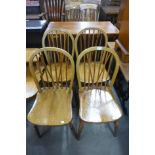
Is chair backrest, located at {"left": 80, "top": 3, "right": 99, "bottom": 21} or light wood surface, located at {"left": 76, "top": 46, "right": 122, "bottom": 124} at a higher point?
chair backrest, located at {"left": 80, "top": 3, "right": 99, "bottom": 21}

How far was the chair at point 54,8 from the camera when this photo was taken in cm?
408

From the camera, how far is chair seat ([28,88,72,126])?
1.68 meters

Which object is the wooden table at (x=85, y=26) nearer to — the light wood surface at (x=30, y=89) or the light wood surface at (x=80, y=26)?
the light wood surface at (x=80, y=26)

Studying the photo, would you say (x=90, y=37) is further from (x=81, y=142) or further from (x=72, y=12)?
(x=72, y=12)

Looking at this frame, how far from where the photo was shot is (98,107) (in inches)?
71.9

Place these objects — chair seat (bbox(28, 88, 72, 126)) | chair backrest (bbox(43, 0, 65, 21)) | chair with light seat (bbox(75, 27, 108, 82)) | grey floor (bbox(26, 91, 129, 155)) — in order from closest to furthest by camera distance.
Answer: chair seat (bbox(28, 88, 72, 126)) → grey floor (bbox(26, 91, 129, 155)) → chair with light seat (bbox(75, 27, 108, 82)) → chair backrest (bbox(43, 0, 65, 21))

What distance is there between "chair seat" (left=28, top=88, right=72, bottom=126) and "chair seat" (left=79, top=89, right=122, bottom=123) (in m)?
0.13

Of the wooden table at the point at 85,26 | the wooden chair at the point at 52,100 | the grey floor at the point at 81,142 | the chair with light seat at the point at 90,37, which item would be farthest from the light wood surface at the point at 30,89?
the wooden table at the point at 85,26

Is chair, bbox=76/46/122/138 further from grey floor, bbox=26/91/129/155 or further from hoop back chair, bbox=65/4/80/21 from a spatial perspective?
hoop back chair, bbox=65/4/80/21

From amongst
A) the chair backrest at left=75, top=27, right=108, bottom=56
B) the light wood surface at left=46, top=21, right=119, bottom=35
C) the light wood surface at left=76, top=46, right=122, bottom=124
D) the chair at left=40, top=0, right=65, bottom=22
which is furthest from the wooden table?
the chair at left=40, top=0, right=65, bottom=22
